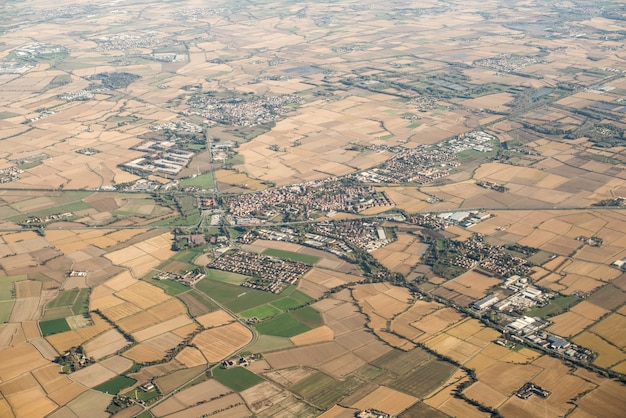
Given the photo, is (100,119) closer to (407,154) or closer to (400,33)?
(407,154)

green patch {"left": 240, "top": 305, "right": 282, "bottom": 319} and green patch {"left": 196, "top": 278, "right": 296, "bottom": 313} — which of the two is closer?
green patch {"left": 240, "top": 305, "right": 282, "bottom": 319}

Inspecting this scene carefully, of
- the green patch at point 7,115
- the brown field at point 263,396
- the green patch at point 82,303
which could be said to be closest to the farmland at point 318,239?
the brown field at point 263,396

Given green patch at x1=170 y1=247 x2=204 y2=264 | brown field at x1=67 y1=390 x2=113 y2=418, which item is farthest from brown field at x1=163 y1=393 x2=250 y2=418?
green patch at x1=170 y1=247 x2=204 y2=264

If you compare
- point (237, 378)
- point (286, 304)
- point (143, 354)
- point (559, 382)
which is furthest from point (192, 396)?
point (559, 382)

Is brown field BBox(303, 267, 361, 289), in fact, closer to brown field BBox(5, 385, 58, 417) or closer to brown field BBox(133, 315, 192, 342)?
brown field BBox(133, 315, 192, 342)

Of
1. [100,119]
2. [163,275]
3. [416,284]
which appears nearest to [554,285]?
[416,284]

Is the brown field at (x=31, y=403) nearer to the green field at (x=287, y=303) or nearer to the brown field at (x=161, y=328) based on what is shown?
the brown field at (x=161, y=328)
